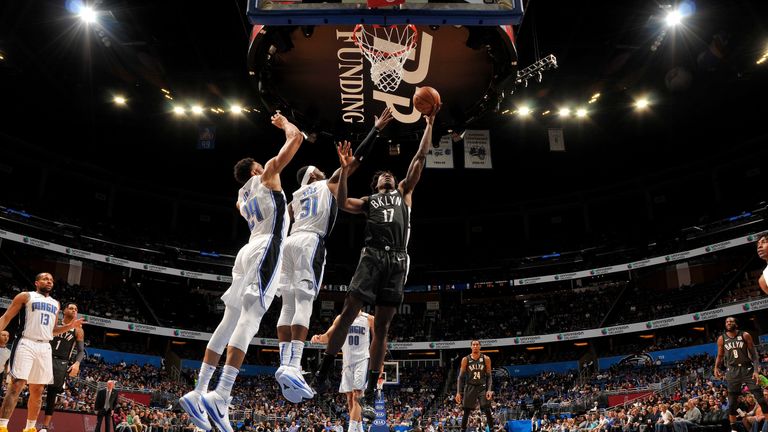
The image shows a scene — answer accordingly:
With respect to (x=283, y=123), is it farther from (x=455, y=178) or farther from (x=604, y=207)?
(x=604, y=207)

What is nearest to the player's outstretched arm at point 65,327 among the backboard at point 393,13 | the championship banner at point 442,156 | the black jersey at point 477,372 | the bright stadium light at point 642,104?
the backboard at point 393,13

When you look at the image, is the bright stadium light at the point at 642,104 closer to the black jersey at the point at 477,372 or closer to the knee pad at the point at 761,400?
the knee pad at the point at 761,400

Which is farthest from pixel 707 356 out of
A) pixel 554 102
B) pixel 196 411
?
pixel 196 411

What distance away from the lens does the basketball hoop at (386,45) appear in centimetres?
880

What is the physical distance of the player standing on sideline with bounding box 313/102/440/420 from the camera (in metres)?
5.26

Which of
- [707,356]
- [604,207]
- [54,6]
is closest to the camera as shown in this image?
[54,6]

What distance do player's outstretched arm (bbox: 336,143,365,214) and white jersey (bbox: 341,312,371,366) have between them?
294cm

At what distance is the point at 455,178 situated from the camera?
31250 mm

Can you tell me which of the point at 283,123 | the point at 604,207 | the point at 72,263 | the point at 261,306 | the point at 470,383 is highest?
the point at 604,207

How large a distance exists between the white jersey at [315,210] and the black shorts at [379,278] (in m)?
0.64

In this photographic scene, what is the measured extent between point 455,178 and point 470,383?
21255 mm

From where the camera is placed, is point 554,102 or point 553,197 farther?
point 553,197

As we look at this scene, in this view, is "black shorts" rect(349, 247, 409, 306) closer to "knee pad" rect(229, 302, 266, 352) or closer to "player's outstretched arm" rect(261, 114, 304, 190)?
"knee pad" rect(229, 302, 266, 352)

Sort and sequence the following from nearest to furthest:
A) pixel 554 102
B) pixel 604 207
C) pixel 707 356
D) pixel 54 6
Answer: pixel 54 6
pixel 554 102
pixel 707 356
pixel 604 207
